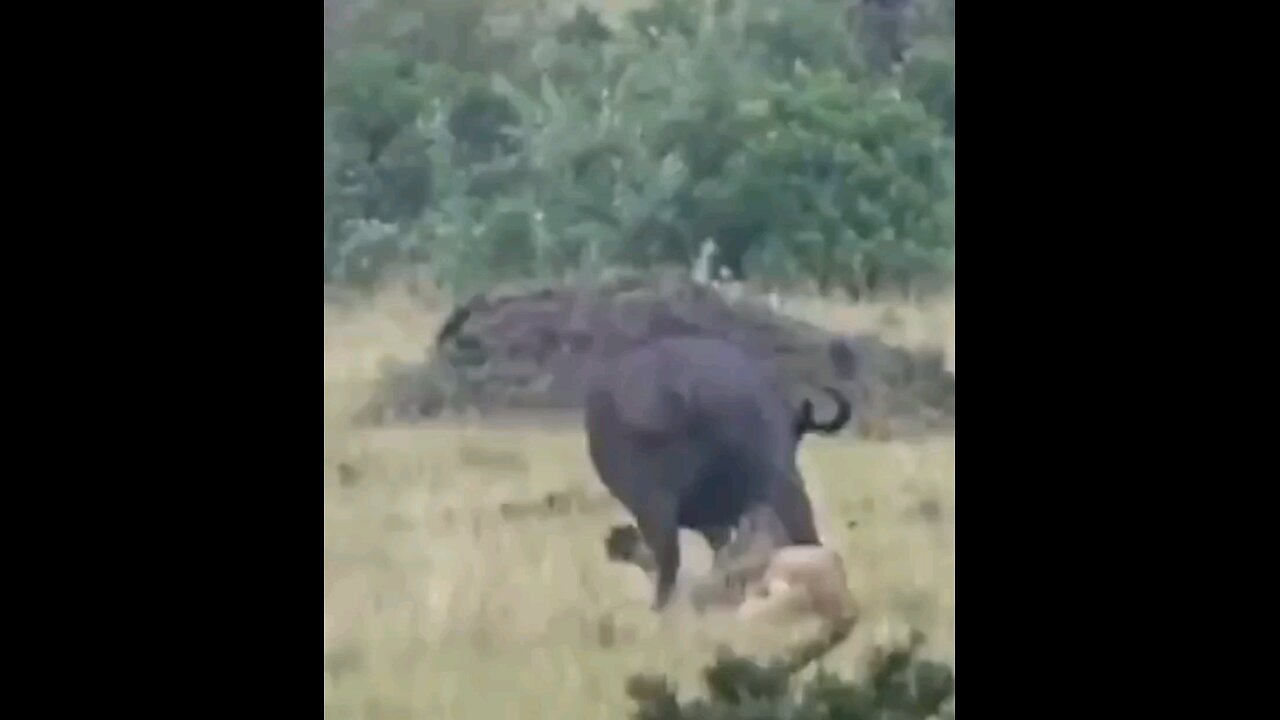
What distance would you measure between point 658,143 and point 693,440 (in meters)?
0.24

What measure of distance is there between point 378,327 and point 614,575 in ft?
0.89

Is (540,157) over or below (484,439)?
over

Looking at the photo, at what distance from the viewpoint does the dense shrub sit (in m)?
1.13

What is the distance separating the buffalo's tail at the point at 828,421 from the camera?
1.13 m

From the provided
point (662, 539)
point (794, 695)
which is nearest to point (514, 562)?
point (662, 539)

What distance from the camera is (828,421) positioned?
1.14 metres

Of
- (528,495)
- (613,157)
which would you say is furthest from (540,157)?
(528,495)

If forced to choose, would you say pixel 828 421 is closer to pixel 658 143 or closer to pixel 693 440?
pixel 693 440

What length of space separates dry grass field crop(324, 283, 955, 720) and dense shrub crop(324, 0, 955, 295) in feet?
0.22

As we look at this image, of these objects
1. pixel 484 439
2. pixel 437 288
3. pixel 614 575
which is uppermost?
pixel 437 288

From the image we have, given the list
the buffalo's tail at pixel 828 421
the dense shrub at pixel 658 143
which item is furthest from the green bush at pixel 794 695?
the dense shrub at pixel 658 143

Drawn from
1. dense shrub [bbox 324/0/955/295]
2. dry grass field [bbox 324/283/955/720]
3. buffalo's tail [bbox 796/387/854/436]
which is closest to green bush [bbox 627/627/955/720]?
dry grass field [bbox 324/283/955/720]

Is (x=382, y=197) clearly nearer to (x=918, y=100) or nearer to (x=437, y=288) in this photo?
(x=437, y=288)

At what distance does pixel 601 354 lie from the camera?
1130 millimetres
